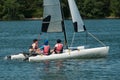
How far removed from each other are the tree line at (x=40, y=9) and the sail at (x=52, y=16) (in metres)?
127

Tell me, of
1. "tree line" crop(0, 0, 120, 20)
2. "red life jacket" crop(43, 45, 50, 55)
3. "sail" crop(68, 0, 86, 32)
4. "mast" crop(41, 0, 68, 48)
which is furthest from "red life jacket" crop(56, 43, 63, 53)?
"tree line" crop(0, 0, 120, 20)

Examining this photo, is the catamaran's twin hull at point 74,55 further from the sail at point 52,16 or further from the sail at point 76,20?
the sail at point 52,16

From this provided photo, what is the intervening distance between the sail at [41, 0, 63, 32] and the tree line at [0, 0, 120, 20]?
127 meters

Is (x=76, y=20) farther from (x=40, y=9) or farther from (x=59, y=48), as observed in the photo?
(x=40, y=9)

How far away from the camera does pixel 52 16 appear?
159 ft

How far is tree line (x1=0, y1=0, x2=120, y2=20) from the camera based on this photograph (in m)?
179

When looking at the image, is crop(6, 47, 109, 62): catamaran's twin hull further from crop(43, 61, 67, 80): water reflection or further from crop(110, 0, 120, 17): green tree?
crop(110, 0, 120, 17): green tree

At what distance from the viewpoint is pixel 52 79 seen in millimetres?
35469

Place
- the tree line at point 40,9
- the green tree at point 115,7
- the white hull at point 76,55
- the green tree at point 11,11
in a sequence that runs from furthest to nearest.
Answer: the green tree at point 11,11, the tree line at point 40,9, the green tree at point 115,7, the white hull at point 76,55

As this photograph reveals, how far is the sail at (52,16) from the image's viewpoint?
47.9 meters

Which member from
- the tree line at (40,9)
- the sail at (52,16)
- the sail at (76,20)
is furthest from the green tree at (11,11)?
the sail at (52,16)

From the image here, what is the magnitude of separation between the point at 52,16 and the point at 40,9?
13496 cm

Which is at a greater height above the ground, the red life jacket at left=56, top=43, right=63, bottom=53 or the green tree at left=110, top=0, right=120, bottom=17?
the red life jacket at left=56, top=43, right=63, bottom=53

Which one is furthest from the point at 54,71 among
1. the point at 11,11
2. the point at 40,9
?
the point at 40,9
